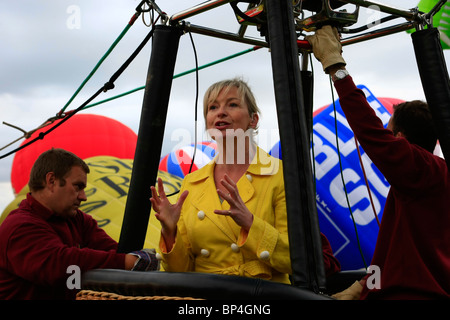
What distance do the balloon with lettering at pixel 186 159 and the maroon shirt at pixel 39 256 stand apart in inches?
163

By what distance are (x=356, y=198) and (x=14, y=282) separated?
2585mm

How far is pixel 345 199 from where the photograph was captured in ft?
12.4

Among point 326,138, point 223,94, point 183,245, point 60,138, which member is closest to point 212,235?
point 183,245

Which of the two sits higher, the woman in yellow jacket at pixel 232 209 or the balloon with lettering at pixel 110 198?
the balloon with lettering at pixel 110 198

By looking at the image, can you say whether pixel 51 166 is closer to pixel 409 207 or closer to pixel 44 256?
pixel 44 256

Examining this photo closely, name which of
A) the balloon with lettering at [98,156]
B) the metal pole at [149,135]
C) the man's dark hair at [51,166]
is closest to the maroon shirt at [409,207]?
the metal pole at [149,135]

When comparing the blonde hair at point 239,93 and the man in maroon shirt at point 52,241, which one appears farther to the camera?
the blonde hair at point 239,93

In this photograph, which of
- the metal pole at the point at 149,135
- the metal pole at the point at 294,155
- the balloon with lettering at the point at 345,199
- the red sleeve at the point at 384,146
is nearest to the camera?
the metal pole at the point at 294,155

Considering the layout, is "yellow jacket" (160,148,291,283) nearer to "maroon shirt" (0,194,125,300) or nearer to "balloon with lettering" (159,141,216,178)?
"maroon shirt" (0,194,125,300)

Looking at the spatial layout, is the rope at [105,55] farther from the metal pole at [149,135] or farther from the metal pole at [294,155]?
the metal pole at [294,155]

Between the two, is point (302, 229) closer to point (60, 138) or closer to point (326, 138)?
point (326, 138)

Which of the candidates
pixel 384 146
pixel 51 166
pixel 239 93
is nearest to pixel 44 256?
pixel 51 166

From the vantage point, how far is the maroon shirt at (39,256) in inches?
65.2

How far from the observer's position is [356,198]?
376cm
